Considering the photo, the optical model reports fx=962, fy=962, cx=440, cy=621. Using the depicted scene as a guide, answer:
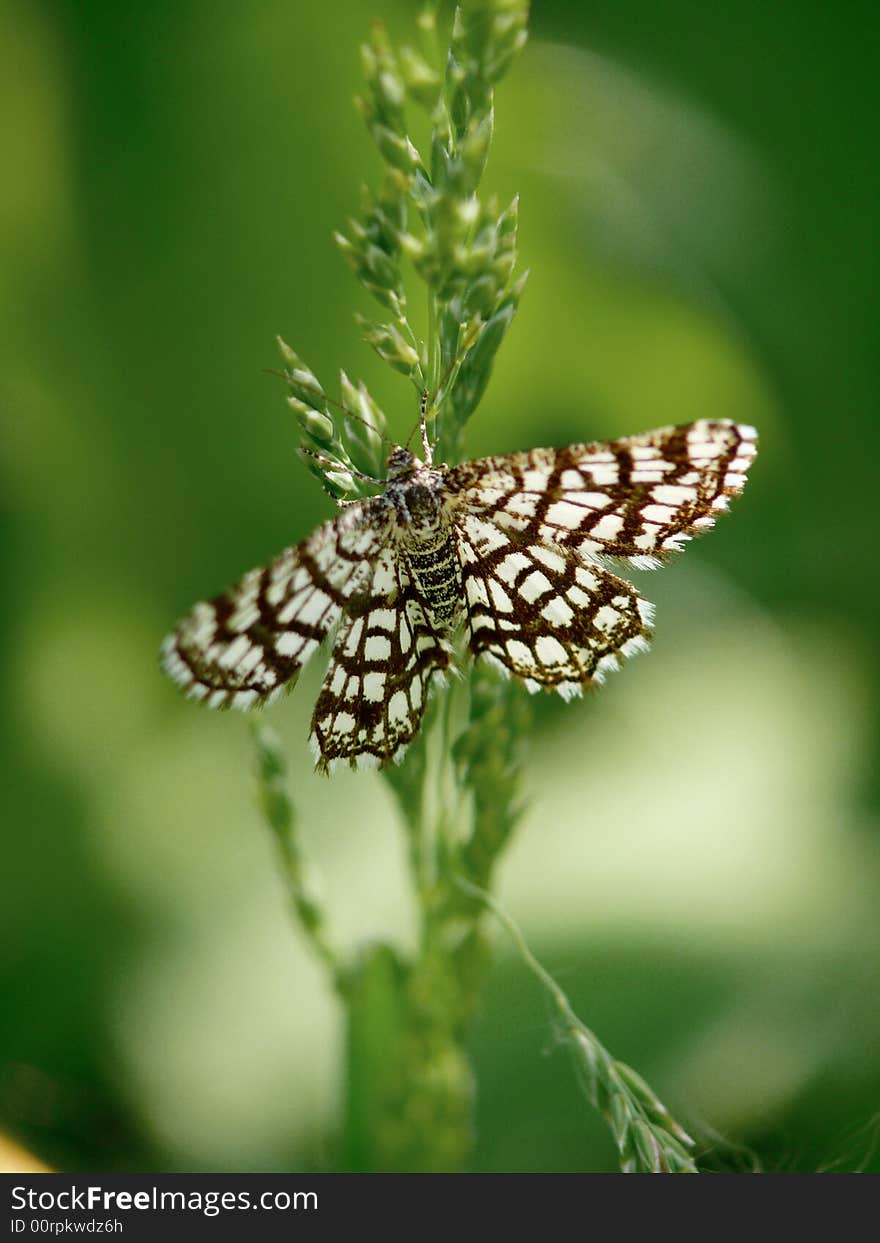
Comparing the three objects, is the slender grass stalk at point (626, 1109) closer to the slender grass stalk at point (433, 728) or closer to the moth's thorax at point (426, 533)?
the slender grass stalk at point (433, 728)

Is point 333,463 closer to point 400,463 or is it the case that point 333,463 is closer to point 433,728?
point 400,463

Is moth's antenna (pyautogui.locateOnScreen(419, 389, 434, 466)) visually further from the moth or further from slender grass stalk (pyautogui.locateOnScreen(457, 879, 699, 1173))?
slender grass stalk (pyautogui.locateOnScreen(457, 879, 699, 1173))

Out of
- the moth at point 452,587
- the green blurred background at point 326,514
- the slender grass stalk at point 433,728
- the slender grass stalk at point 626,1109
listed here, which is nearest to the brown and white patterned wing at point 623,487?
the moth at point 452,587

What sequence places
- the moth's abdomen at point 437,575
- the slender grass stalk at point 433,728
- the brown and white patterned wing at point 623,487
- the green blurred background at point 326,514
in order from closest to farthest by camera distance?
the slender grass stalk at point 433,728
the brown and white patterned wing at point 623,487
the moth's abdomen at point 437,575
the green blurred background at point 326,514

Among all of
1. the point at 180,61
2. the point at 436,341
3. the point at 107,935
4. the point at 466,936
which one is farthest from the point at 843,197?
the point at 107,935

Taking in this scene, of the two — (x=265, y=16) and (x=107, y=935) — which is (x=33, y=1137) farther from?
(x=265, y=16)

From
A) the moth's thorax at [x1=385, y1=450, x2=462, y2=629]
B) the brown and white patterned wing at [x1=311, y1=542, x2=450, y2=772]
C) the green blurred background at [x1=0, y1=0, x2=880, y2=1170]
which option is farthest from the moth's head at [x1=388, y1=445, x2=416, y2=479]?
the green blurred background at [x1=0, y1=0, x2=880, y2=1170]

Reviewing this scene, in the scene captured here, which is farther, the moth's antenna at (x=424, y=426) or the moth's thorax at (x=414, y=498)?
the moth's thorax at (x=414, y=498)
